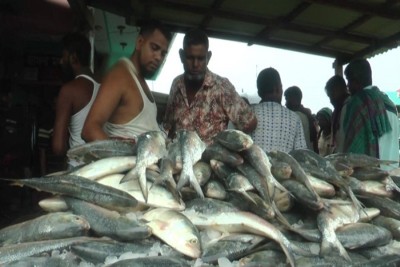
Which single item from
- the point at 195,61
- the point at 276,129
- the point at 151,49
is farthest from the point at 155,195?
the point at 276,129

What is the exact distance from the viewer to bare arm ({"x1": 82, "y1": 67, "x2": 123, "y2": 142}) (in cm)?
282

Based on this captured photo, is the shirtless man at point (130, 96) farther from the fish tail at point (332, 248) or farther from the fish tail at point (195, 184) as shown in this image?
the fish tail at point (332, 248)

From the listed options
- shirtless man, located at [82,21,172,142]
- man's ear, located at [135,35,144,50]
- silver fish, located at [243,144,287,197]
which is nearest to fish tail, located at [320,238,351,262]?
→ silver fish, located at [243,144,287,197]

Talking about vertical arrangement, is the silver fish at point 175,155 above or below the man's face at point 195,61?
below

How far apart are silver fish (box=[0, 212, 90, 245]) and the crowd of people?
1023 millimetres

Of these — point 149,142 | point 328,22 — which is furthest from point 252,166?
point 328,22

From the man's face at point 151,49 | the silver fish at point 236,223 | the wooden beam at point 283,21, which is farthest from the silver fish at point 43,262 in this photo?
the wooden beam at point 283,21

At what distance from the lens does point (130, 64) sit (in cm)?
309

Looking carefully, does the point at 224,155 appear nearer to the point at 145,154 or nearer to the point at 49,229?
the point at 145,154

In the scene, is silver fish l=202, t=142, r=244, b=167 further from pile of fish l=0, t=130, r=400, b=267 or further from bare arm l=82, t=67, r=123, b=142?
bare arm l=82, t=67, r=123, b=142

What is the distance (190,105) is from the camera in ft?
12.1

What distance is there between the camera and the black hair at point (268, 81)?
4.31m

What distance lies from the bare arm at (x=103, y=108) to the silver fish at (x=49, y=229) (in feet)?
3.36

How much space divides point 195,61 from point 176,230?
1.98 m
